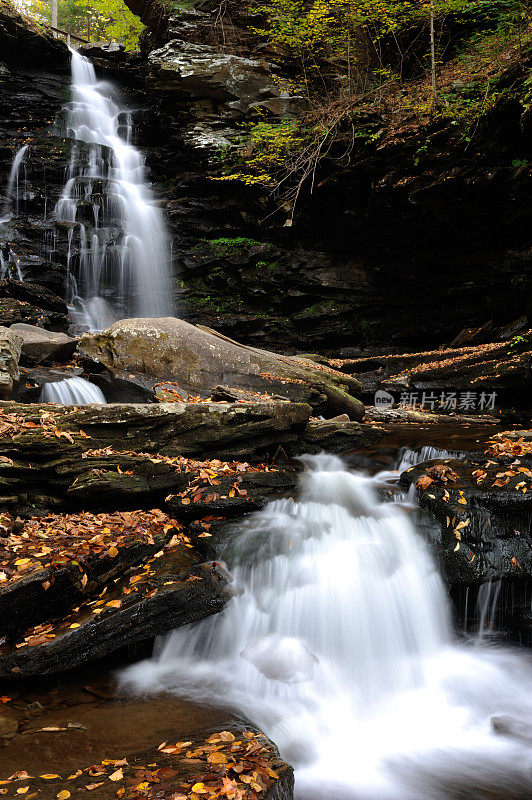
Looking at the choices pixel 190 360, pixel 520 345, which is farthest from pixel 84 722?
pixel 520 345

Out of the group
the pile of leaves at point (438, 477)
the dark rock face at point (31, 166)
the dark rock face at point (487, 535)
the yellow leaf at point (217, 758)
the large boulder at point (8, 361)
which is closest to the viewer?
the yellow leaf at point (217, 758)

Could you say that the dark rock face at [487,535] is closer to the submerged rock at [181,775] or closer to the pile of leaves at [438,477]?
the pile of leaves at [438,477]

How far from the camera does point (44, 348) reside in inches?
340

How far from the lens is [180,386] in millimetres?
7938

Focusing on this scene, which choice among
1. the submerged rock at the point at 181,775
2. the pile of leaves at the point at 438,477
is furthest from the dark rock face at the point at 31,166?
the submerged rock at the point at 181,775

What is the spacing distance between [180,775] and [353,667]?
235cm

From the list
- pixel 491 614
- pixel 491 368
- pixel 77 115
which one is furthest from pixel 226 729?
pixel 77 115

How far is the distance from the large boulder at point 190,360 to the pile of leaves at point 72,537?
11.3ft

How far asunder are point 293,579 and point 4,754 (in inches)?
108

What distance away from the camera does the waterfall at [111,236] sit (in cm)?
1535

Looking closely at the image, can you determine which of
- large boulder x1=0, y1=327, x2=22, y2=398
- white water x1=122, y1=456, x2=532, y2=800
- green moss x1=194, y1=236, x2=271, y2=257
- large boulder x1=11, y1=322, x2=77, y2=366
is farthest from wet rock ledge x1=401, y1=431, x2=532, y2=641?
green moss x1=194, y1=236, x2=271, y2=257

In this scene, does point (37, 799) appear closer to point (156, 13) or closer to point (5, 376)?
point (5, 376)

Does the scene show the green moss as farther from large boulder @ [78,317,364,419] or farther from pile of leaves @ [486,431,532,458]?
pile of leaves @ [486,431,532,458]

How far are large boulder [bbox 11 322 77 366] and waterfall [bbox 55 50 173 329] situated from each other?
18.0ft
